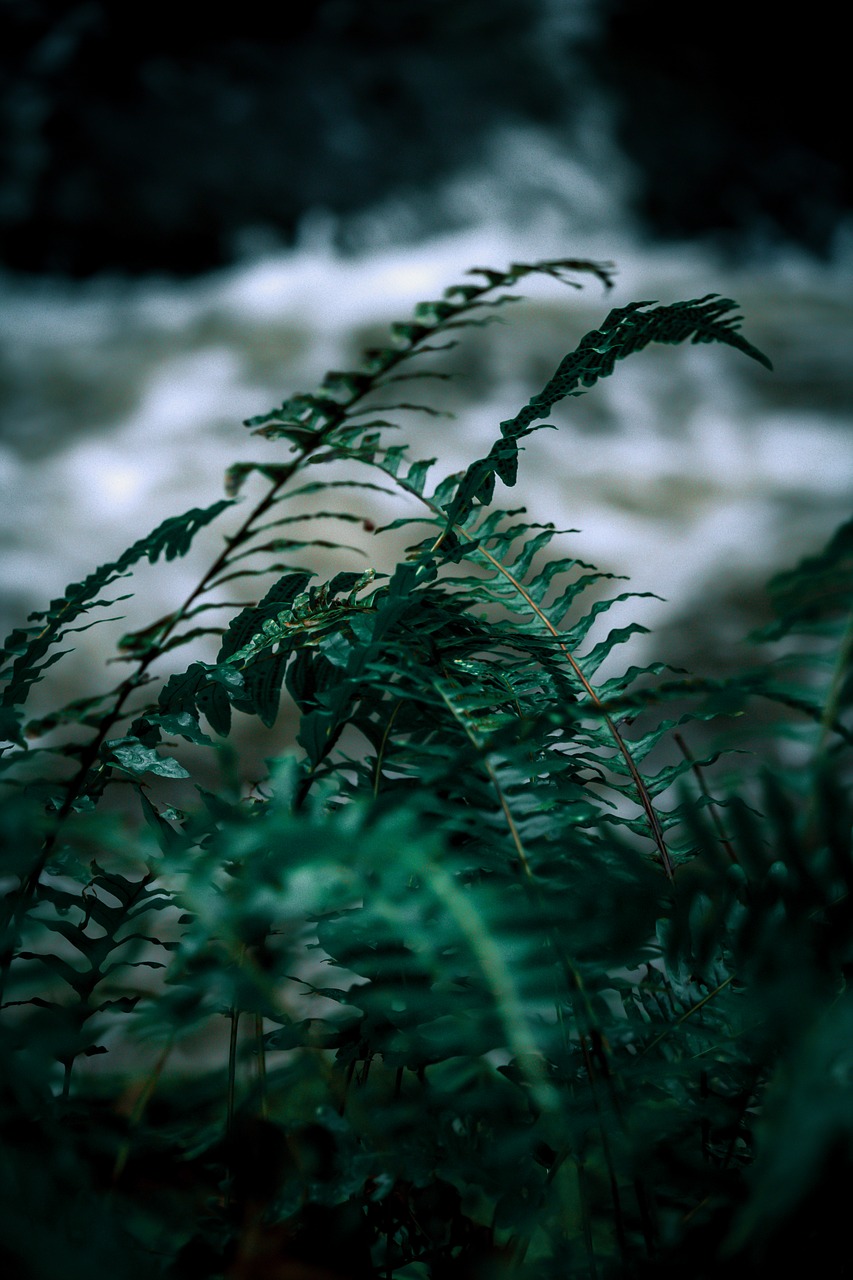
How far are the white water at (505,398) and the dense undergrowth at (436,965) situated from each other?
2818 mm

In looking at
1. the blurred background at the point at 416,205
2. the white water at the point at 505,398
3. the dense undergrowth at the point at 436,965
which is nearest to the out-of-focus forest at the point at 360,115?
the blurred background at the point at 416,205

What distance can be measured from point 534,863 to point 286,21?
4.97m

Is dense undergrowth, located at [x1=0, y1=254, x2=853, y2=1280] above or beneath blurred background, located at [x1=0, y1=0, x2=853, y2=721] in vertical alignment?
beneath

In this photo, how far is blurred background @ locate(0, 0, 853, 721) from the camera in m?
3.81

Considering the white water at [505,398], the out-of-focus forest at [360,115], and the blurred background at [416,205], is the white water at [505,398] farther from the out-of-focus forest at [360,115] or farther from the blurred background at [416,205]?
the out-of-focus forest at [360,115]

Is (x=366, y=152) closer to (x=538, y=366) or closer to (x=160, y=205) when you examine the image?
(x=160, y=205)

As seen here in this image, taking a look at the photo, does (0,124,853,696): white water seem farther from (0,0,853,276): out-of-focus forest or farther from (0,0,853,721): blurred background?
(0,0,853,276): out-of-focus forest

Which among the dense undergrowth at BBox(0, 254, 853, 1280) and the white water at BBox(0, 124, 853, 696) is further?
the white water at BBox(0, 124, 853, 696)

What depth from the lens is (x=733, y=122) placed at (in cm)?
424

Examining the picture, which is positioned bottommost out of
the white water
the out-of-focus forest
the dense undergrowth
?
the dense undergrowth

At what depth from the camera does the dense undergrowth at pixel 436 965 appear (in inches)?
8.2

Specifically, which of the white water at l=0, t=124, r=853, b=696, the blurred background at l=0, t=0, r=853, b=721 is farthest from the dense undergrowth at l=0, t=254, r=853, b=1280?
the blurred background at l=0, t=0, r=853, b=721

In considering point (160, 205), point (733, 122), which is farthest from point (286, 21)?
point (733, 122)

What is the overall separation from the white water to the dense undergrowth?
282 centimetres
